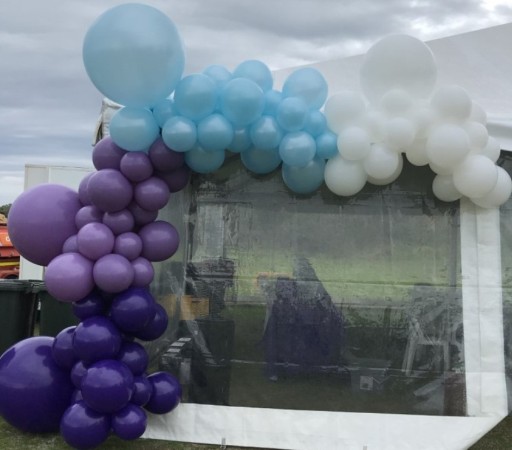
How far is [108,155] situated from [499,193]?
8.71 feet

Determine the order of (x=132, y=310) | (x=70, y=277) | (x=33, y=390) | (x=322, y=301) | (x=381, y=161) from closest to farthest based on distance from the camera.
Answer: (x=70, y=277) < (x=132, y=310) < (x=381, y=161) < (x=33, y=390) < (x=322, y=301)

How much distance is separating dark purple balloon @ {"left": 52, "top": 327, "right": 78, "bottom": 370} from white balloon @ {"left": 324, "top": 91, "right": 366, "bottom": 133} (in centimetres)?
230

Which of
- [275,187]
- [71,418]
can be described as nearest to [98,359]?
[71,418]

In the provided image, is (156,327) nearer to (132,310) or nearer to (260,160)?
(132,310)

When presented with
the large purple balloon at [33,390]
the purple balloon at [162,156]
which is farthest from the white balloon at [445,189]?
the large purple balloon at [33,390]

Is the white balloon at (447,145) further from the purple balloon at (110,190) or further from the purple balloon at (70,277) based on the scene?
the purple balloon at (70,277)

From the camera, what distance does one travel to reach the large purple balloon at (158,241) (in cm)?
411

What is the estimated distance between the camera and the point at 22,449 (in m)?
4.33

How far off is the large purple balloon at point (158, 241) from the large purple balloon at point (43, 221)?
530 mm

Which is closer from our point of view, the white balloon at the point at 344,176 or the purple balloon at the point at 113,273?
the purple balloon at the point at 113,273

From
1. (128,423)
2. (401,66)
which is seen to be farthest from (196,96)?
(128,423)

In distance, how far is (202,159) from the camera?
13.5 feet

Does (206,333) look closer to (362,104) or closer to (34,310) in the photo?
(362,104)

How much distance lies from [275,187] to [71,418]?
2.07m
